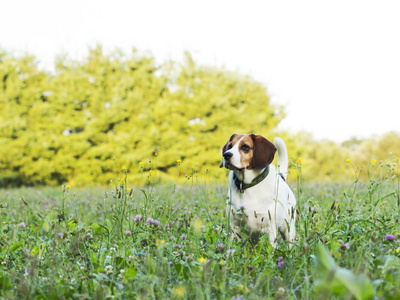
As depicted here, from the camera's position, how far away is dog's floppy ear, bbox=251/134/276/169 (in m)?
3.06

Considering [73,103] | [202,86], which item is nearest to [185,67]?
[202,86]

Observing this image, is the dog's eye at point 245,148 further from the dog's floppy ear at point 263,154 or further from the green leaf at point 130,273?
the green leaf at point 130,273

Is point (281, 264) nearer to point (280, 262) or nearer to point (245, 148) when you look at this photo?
point (280, 262)

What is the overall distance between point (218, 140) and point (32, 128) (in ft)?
31.7

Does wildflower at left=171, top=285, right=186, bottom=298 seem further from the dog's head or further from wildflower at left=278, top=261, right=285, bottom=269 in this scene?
the dog's head

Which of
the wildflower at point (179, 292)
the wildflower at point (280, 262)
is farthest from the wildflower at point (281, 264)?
the wildflower at point (179, 292)

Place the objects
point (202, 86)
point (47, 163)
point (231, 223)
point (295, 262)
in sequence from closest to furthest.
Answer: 1. point (295, 262)
2. point (231, 223)
3. point (47, 163)
4. point (202, 86)

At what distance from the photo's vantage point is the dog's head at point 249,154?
3057mm

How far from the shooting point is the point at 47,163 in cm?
1781

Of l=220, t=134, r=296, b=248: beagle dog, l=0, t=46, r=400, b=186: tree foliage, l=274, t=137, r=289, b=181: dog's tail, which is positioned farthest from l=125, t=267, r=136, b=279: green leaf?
l=0, t=46, r=400, b=186: tree foliage

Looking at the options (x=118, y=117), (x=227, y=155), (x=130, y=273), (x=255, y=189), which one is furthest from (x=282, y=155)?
(x=118, y=117)

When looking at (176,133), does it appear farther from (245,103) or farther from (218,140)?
(245,103)

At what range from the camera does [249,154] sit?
124 inches

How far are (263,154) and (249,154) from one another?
0.42 ft
